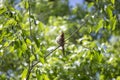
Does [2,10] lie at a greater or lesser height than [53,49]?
greater

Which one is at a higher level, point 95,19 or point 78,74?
point 95,19

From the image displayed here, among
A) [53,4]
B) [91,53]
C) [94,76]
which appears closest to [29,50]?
[91,53]

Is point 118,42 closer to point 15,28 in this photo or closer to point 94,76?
point 94,76

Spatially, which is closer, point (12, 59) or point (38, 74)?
point (38, 74)

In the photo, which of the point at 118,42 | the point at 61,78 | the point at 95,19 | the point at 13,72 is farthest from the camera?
the point at 118,42

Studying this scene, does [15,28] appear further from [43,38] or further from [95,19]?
[43,38]

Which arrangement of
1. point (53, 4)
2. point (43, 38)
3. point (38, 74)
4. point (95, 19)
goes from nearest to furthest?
point (38, 74)
point (95, 19)
point (43, 38)
point (53, 4)

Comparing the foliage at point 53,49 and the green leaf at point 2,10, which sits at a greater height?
the green leaf at point 2,10

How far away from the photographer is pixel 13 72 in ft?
25.1

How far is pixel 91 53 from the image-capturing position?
3.92 metres

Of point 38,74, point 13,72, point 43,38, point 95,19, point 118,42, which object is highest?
point 95,19

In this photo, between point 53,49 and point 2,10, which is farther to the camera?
point 53,49

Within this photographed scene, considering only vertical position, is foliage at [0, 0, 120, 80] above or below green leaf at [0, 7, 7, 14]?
below

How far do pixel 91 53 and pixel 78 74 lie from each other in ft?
4.51
